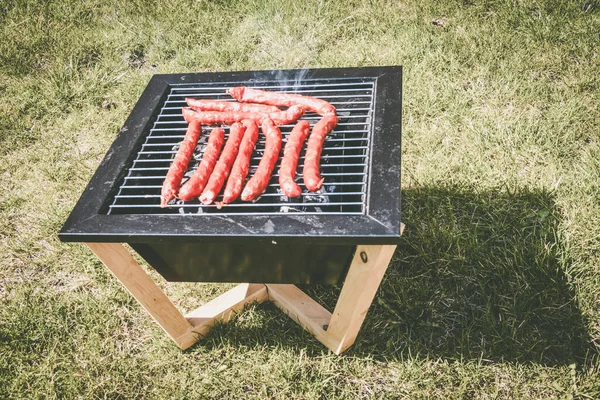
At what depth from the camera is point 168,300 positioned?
252cm

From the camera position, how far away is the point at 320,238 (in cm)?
172

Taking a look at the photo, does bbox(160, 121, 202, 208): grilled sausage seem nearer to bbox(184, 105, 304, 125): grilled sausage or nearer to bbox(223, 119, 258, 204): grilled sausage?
bbox(184, 105, 304, 125): grilled sausage

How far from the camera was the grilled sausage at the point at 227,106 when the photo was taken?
241 cm

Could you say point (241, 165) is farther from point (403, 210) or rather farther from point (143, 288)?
point (403, 210)

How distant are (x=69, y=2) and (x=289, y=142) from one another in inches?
228

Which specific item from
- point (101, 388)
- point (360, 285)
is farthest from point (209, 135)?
point (101, 388)

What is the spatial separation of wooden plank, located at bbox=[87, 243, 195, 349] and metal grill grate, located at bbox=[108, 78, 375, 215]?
0.22 meters

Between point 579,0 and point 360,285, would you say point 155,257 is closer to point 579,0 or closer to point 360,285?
point 360,285

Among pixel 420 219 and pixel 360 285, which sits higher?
pixel 360 285

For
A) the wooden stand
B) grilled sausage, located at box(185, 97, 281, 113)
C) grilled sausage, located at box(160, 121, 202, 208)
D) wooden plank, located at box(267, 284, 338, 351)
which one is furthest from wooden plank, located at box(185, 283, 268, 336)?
grilled sausage, located at box(185, 97, 281, 113)

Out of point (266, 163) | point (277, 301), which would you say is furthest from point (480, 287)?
point (266, 163)

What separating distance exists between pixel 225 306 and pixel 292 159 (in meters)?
1.39

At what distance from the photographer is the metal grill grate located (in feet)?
6.57

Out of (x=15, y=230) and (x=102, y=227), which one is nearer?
(x=102, y=227)
